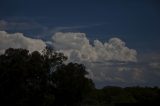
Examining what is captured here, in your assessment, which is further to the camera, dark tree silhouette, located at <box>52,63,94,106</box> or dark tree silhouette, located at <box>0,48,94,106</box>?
dark tree silhouette, located at <box>52,63,94,106</box>

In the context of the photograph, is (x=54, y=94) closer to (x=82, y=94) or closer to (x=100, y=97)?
(x=82, y=94)

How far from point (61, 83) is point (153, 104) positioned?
2748 cm

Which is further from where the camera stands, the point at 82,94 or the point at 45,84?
the point at 82,94

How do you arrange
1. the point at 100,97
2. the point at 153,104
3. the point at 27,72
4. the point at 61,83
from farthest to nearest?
the point at 100,97 < the point at 61,83 < the point at 27,72 < the point at 153,104

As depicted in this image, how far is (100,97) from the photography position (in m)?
185

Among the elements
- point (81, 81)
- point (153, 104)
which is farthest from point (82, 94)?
point (153, 104)

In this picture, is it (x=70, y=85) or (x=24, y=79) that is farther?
(x=70, y=85)

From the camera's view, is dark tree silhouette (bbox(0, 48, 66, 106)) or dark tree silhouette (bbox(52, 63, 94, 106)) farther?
dark tree silhouette (bbox(52, 63, 94, 106))

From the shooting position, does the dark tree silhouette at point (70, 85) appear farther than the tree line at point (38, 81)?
Yes

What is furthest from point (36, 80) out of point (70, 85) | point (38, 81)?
point (70, 85)

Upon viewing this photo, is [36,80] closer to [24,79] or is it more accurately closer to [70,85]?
[24,79]

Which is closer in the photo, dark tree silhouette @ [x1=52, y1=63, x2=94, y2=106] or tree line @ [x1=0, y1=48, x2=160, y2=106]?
tree line @ [x1=0, y1=48, x2=160, y2=106]

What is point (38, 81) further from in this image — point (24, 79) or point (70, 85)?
point (70, 85)

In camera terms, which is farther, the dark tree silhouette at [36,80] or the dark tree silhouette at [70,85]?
the dark tree silhouette at [70,85]
